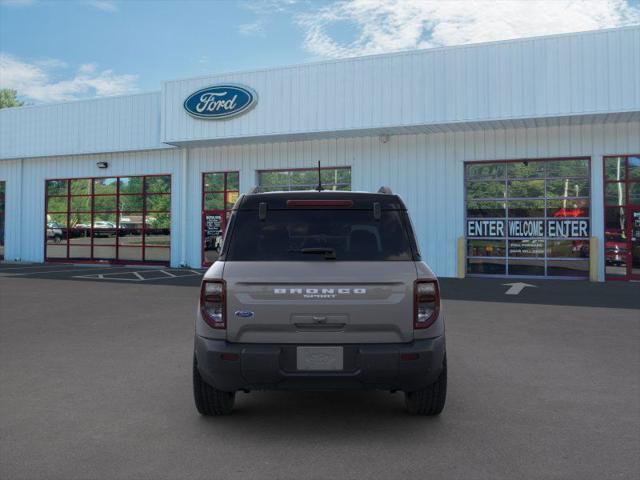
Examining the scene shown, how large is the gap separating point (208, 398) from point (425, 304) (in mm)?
1840

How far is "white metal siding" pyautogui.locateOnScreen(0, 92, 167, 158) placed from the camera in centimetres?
2312

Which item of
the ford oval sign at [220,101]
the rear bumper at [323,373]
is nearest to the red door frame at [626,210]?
the ford oval sign at [220,101]

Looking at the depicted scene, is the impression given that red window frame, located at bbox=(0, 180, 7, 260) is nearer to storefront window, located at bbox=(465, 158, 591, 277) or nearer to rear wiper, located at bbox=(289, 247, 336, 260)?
storefront window, located at bbox=(465, 158, 591, 277)

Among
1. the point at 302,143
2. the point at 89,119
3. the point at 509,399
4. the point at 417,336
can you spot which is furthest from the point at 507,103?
the point at 89,119

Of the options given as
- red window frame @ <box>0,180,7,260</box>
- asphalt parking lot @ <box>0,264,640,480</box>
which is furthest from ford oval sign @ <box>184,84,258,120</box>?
asphalt parking lot @ <box>0,264,640,480</box>

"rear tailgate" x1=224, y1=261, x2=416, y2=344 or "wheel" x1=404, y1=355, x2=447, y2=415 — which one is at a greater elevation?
"rear tailgate" x1=224, y1=261, x2=416, y2=344

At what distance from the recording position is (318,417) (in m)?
4.74

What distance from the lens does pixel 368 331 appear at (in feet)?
13.3

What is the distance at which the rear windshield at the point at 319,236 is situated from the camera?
4199 millimetres

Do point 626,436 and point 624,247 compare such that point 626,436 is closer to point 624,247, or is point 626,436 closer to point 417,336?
point 417,336

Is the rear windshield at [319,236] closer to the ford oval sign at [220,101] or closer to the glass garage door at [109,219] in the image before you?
the ford oval sign at [220,101]

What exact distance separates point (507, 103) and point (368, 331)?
46.2 ft

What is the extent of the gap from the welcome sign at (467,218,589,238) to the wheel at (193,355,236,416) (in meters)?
15.2

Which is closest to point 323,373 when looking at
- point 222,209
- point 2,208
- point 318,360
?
point 318,360
